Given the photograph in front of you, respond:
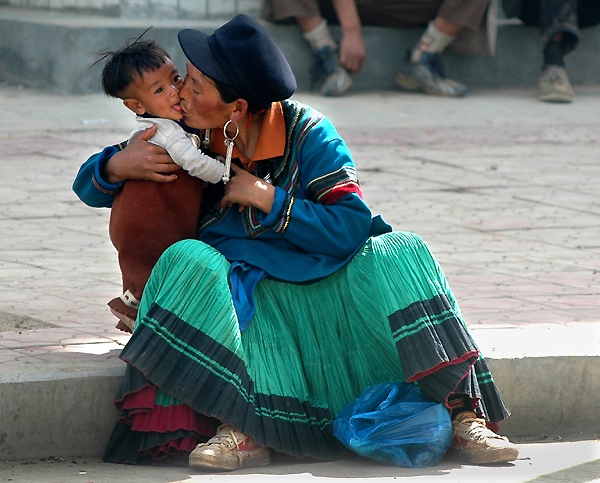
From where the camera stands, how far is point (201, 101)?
3648mm

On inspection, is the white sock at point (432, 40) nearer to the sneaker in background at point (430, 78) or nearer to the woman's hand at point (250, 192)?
the sneaker in background at point (430, 78)

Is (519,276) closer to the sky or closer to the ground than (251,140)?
Result: closer to the ground

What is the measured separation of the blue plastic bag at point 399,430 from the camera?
350cm

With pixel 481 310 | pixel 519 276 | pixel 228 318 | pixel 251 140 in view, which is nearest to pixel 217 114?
pixel 251 140

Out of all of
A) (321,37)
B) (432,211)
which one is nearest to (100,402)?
(432,211)

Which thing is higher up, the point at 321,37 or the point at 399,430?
the point at 399,430

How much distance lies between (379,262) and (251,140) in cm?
58

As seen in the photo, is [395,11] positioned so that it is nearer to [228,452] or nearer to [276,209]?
[276,209]

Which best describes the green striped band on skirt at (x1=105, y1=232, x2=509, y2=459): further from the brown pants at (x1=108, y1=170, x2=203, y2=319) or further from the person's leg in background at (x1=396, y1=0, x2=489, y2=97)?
the person's leg in background at (x1=396, y1=0, x2=489, y2=97)

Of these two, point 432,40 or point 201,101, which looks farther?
point 432,40

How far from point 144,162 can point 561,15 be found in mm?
6769

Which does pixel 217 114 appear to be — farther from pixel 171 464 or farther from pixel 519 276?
pixel 519 276

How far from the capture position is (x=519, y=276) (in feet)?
16.8

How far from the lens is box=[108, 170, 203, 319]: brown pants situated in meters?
3.69
